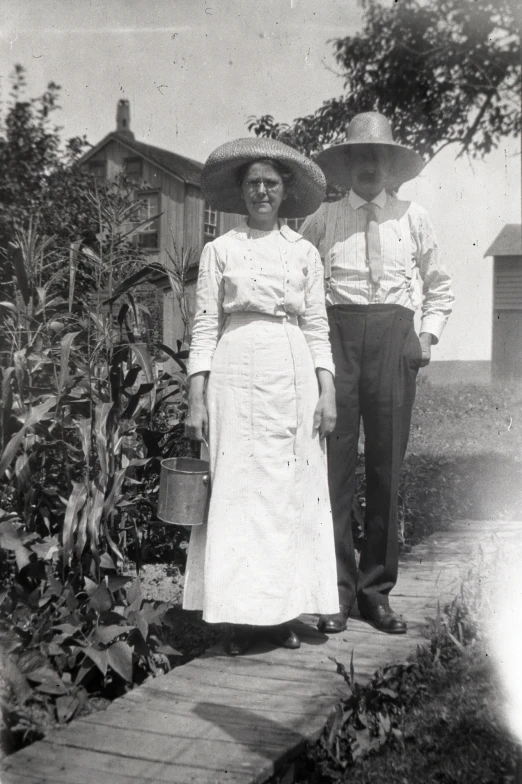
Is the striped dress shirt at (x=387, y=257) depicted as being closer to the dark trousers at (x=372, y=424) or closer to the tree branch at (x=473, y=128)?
the dark trousers at (x=372, y=424)

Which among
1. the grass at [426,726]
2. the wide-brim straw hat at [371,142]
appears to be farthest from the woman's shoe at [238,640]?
the wide-brim straw hat at [371,142]

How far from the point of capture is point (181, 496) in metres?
2.99

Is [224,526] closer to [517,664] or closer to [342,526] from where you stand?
[342,526]

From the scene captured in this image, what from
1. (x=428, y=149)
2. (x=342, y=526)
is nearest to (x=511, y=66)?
(x=428, y=149)

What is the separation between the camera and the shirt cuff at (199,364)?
313 centimetres

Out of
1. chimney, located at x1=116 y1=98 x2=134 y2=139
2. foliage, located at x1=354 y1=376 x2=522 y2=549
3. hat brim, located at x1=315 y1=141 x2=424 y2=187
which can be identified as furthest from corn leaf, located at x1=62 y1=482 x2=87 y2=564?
chimney, located at x1=116 y1=98 x2=134 y2=139

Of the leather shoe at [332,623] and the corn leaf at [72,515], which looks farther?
the leather shoe at [332,623]

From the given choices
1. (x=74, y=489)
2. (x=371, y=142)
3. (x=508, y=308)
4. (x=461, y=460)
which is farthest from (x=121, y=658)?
(x=508, y=308)

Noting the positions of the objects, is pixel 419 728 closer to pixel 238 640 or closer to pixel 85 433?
pixel 238 640

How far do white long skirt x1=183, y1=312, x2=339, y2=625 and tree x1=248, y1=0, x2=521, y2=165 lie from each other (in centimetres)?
306

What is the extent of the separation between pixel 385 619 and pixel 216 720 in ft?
3.80

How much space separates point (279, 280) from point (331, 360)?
408 millimetres

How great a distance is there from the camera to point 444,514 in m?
6.05

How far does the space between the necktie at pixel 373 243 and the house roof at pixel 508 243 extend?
48.5 ft
